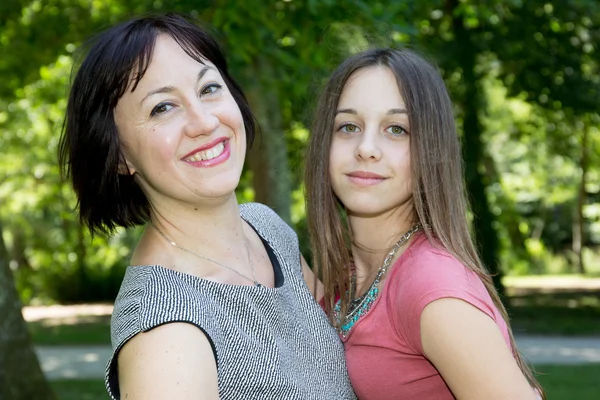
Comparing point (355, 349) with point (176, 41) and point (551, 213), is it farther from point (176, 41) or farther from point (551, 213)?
point (551, 213)

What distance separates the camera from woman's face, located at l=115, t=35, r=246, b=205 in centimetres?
246

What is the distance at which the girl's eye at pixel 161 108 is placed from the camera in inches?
96.6

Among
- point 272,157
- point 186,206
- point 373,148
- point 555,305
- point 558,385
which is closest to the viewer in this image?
point 186,206

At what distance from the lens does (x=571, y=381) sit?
30.1 feet

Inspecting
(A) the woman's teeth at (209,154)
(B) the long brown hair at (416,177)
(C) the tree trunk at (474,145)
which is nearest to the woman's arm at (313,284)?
(B) the long brown hair at (416,177)

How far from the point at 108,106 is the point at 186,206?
0.38m

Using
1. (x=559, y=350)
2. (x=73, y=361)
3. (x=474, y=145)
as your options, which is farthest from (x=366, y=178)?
(x=474, y=145)

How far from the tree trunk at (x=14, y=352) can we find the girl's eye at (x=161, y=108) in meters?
4.49

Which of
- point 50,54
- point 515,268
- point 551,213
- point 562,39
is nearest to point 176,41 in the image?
point 50,54

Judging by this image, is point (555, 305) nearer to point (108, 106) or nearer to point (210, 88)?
point (210, 88)

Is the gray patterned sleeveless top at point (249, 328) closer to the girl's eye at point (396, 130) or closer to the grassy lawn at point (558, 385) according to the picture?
the girl's eye at point (396, 130)

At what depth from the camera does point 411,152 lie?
281cm

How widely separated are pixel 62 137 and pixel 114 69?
40cm

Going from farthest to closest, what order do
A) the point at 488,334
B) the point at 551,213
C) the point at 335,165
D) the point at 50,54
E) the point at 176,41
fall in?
1. the point at 551,213
2. the point at 50,54
3. the point at 335,165
4. the point at 176,41
5. the point at 488,334
